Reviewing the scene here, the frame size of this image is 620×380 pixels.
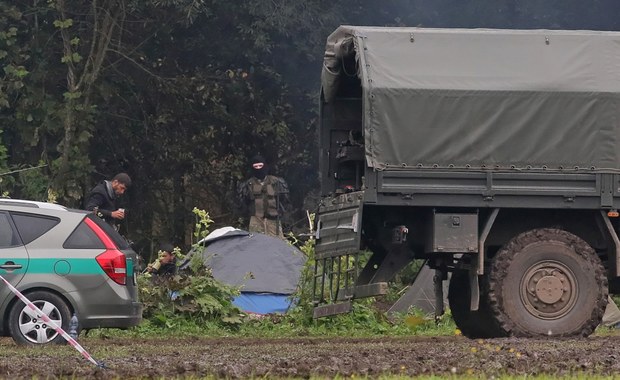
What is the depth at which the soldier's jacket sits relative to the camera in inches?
936

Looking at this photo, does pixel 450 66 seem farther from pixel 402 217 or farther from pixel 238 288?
pixel 238 288

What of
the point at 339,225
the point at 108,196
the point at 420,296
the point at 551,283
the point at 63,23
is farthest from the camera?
the point at 63,23

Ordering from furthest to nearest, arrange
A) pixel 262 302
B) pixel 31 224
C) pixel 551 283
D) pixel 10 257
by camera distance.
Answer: pixel 262 302
pixel 551 283
pixel 31 224
pixel 10 257

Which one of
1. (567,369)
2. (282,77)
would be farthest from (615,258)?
(282,77)

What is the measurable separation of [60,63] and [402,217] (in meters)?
12.6

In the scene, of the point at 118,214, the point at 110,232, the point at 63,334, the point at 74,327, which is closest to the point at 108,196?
the point at 118,214

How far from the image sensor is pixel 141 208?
27531 mm

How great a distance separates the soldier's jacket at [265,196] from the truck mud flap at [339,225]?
7.91 metres

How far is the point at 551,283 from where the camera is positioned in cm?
1495

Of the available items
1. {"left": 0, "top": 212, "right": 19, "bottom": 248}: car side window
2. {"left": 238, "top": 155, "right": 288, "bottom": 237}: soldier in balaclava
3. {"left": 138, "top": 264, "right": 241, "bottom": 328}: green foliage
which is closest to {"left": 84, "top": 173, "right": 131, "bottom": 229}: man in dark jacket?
{"left": 138, "top": 264, "right": 241, "bottom": 328}: green foliage

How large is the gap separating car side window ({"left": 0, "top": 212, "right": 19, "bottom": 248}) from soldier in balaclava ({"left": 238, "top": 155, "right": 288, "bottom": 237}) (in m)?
9.24

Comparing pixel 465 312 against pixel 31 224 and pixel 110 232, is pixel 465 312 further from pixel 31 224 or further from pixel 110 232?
pixel 31 224

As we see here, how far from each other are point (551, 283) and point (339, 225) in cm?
219

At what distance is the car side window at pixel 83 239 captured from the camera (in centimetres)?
1439
